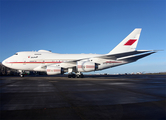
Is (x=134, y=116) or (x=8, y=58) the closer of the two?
(x=134, y=116)

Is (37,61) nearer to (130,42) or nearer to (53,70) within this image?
(53,70)

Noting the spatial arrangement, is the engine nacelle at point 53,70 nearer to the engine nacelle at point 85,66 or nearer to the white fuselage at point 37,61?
the white fuselage at point 37,61

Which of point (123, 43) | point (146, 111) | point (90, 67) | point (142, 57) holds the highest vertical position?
point (123, 43)

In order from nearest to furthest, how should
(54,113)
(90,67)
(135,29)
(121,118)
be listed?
1. (121,118)
2. (54,113)
3. (90,67)
4. (135,29)

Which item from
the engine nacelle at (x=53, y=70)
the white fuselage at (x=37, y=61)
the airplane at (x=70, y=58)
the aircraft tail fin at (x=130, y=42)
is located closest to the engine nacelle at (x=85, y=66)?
the airplane at (x=70, y=58)

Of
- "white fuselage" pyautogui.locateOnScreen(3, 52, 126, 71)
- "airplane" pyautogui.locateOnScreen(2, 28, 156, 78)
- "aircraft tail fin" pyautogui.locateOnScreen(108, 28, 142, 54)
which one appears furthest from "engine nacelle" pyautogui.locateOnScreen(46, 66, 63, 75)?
"aircraft tail fin" pyautogui.locateOnScreen(108, 28, 142, 54)

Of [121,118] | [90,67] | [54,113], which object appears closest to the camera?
[121,118]

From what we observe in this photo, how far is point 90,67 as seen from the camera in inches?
879

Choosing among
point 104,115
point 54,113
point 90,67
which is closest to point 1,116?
point 54,113

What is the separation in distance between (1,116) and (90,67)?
18770 millimetres

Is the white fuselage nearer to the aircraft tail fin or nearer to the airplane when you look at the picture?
the airplane

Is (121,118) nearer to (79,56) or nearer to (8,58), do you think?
(79,56)

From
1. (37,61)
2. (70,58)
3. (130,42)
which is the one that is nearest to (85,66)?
(70,58)

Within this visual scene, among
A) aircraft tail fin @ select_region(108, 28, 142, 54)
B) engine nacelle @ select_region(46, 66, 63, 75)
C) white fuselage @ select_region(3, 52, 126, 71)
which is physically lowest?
engine nacelle @ select_region(46, 66, 63, 75)
